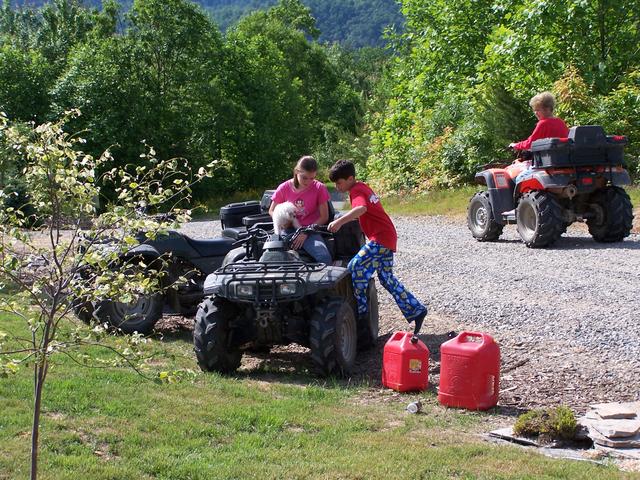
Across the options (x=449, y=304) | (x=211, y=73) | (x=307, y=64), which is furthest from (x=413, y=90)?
(x=307, y=64)

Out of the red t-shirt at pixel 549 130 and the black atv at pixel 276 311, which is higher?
the red t-shirt at pixel 549 130

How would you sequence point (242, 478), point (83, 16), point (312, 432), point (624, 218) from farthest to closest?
point (83, 16), point (624, 218), point (312, 432), point (242, 478)

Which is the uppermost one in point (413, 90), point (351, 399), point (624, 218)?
point (413, 90)

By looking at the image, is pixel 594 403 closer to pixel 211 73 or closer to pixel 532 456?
pixel 532 456

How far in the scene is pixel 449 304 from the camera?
37.7 ft

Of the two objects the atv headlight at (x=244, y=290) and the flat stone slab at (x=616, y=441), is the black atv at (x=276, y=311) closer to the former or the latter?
the atv headlight at (x=244, y=290)

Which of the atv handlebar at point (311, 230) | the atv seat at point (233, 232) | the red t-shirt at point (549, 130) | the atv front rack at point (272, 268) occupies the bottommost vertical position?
the atv front rack at point (272, 268)

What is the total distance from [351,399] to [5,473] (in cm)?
298

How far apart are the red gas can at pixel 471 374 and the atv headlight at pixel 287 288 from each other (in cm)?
141

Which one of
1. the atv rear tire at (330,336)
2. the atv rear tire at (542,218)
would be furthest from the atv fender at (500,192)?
the atv rear tire at (330,336)

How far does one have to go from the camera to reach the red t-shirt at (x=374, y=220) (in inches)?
357

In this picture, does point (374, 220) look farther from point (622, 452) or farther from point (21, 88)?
point (21, 88)

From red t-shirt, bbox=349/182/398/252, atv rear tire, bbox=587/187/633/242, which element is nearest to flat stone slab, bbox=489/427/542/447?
red t-shirt, bbox=349/182/398/252

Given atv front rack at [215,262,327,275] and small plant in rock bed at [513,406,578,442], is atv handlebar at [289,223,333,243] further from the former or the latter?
small plant in rock bed at [513,406,578,442]
